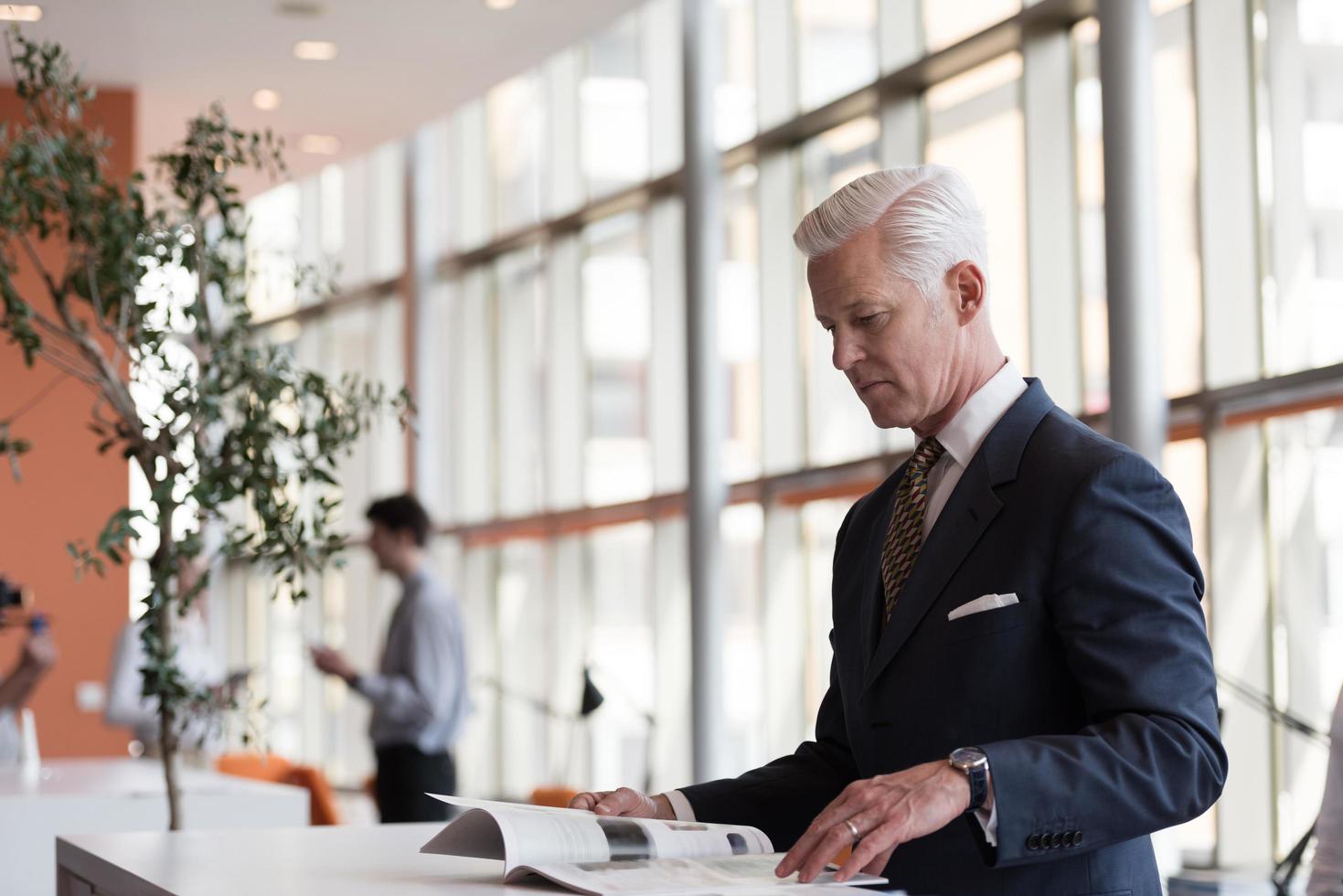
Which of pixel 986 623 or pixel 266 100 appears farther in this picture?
pixel 266 100

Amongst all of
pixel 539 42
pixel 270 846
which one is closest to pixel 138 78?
pixel 539 42

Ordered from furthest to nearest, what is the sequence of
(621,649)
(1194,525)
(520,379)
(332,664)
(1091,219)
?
(520,379)
(621,649)
(1091,219)
(332,664)
(1194,525)

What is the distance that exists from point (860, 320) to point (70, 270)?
2865 millimetres

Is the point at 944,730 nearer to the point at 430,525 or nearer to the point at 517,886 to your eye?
the point at 517,886

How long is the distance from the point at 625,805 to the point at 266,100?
30.4ft

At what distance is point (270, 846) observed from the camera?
2.14 meters

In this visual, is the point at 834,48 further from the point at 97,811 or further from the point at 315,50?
the point at 97,811

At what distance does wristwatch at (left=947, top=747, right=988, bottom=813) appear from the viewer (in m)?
1.53

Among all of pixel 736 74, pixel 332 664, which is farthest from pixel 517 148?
pixel 332 664

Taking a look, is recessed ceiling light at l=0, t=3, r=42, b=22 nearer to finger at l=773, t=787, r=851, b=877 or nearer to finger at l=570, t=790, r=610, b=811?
finger at l=570, t=790, r=610, b=811

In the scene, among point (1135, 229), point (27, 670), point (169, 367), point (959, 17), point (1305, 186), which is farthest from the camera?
point (959, 17)

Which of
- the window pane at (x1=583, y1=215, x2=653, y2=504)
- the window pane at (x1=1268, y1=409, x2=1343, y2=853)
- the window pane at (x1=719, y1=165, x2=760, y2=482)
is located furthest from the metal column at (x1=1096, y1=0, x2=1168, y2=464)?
the window pane at (x1=583, y1=215, x2=653, y2=504)

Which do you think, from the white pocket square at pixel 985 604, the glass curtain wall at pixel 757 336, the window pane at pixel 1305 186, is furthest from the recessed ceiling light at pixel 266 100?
the white pocket square at pixel 985 604

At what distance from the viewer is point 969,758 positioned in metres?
1.55
